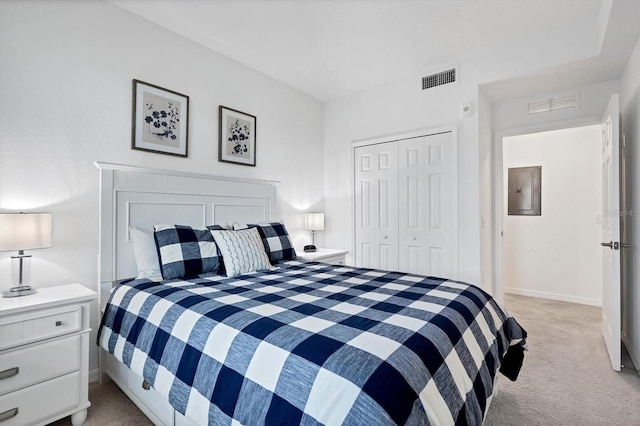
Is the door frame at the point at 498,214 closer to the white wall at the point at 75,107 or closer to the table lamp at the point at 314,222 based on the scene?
the table lamp at the point at 314,222

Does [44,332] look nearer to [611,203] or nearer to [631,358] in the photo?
[611,203]

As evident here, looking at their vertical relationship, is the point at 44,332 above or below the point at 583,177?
below

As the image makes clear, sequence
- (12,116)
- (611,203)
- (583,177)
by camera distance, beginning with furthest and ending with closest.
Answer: (583,177) → (611,203) → (12,116)

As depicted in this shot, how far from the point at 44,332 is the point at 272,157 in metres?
2.48

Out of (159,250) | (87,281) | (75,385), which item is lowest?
(75,385)

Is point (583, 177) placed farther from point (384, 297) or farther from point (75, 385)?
point (75, 385)

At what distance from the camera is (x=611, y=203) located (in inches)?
93.8

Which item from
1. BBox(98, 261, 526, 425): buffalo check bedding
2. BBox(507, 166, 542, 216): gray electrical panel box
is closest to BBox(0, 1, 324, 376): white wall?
BBox(98, 261, 526, 425): buffalo check bedding

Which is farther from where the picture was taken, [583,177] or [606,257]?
[583,177]

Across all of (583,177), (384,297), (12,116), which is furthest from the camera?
(583,177)

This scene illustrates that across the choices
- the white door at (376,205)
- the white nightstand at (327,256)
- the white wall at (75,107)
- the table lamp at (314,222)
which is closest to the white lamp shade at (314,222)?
the table lamp at (314,222)

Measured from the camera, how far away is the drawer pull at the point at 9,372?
1.50m

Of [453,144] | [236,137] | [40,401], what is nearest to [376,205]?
[453,144]

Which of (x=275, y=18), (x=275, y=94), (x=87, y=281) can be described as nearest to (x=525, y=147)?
(x=275, y=94)
